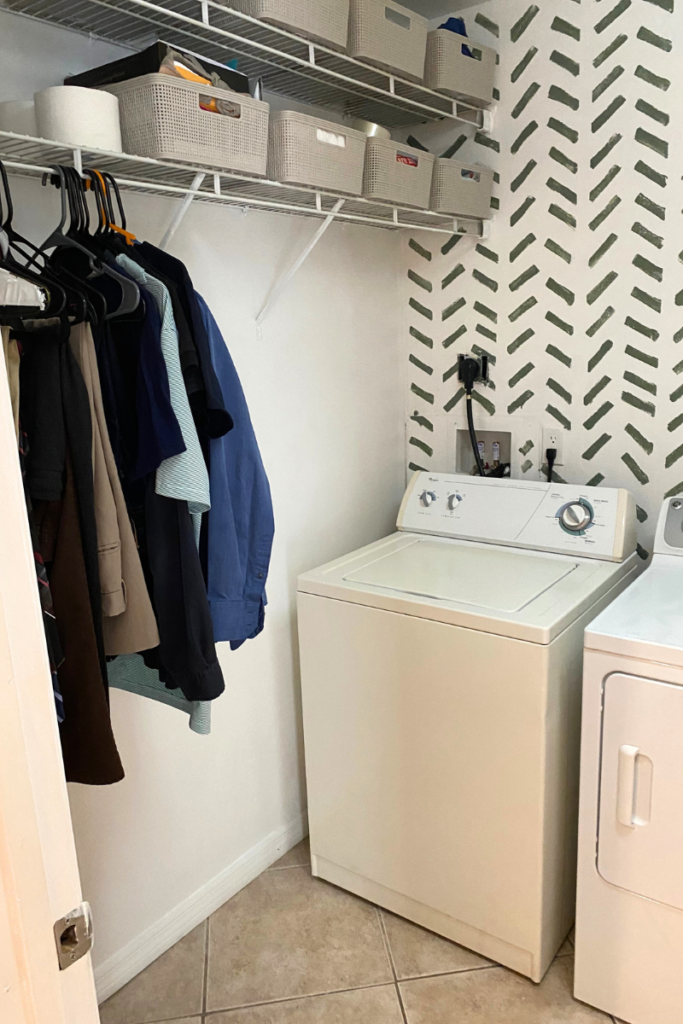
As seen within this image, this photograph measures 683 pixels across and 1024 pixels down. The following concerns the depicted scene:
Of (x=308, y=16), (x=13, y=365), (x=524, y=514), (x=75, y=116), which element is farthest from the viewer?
(x=524, y=514)

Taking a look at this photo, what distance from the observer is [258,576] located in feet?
5.14

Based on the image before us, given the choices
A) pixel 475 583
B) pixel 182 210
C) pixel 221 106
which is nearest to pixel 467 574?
pixel 475 583

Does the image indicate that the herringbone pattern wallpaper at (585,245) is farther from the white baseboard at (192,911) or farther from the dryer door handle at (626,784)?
the white baseboard at (192,911)

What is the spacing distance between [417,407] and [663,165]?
3.31 feet

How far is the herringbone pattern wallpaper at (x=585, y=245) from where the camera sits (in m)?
2.06

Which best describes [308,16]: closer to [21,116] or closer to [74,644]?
[21,116]

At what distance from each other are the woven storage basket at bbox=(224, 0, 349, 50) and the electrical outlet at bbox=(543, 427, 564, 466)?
120cm

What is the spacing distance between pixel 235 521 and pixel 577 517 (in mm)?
1058

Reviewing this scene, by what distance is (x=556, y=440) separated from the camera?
7.79 feet

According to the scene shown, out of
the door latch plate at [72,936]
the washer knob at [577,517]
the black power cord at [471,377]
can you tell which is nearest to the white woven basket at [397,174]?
the black power cord at [471,377]

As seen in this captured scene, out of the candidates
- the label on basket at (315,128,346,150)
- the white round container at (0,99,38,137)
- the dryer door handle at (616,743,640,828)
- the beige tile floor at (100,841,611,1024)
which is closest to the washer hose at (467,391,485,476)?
the label on basket at (315,128,346,150)

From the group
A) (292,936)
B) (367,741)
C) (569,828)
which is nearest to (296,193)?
(367,741)

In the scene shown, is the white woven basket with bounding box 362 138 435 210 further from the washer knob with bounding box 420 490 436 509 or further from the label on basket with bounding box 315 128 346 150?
the washer knob with bounding box 420 490 436 509

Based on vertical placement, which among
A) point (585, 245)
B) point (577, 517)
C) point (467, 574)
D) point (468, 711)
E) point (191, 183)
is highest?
point (191, 183)
